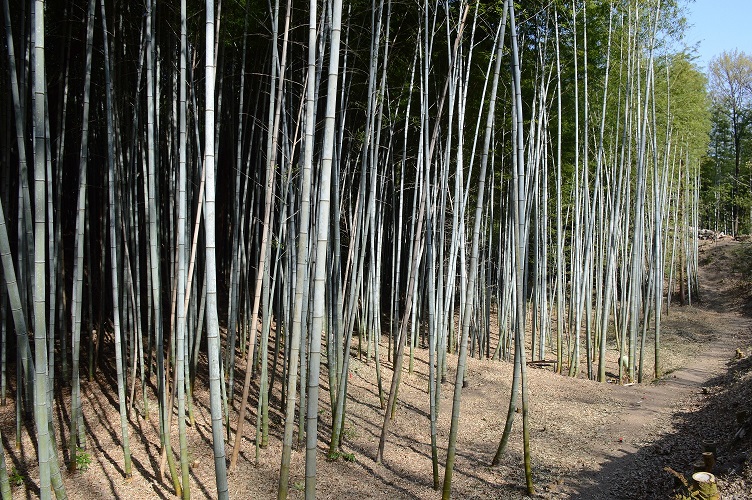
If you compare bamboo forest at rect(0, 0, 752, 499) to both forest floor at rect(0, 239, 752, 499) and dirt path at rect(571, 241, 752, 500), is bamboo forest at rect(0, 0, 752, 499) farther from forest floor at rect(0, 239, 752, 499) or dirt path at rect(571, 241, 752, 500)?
dirt path at rect(571, 241, 752, 500)

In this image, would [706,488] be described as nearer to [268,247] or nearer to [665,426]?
[665,426]

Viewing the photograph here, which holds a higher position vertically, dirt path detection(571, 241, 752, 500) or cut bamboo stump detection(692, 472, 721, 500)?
cut bamboo stump detection(692, 472, 721, 500)

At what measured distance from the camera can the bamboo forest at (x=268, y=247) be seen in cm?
282

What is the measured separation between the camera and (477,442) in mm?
4715

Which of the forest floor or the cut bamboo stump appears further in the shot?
the forest floor

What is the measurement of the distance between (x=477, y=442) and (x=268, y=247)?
8.16 feet

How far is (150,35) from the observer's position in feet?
11.0

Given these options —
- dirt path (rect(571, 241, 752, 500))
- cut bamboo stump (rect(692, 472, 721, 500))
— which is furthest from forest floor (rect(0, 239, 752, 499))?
cut bamboo stump (rect(692, 472, 721, 500))

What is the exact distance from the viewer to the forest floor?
3.66m

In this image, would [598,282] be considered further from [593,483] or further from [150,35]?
[150,35]

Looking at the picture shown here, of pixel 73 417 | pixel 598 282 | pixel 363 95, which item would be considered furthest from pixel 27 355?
pixel 598 282

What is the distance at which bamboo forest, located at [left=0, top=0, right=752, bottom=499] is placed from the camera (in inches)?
111

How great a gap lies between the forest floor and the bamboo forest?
4cm

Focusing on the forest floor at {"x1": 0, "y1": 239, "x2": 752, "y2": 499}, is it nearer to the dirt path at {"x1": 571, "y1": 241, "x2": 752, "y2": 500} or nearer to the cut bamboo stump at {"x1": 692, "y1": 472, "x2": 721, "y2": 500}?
the dirt path at {"x1": 571, "y1": 241, "x2": 752, "y2": 500}
